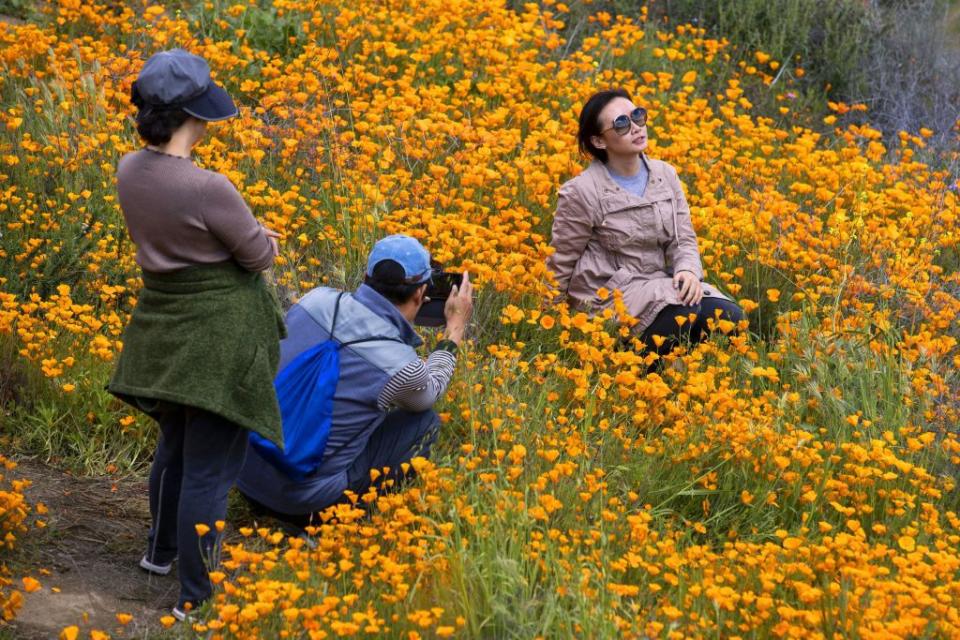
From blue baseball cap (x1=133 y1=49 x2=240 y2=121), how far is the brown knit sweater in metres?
0.15

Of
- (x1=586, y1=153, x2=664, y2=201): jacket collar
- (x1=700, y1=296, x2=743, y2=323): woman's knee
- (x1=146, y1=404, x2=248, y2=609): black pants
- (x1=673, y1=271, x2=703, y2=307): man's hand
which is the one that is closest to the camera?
(x1=146, y1=404, x2=248, y2=609): black pants

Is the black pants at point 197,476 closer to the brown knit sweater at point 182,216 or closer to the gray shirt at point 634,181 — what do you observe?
the brown knit sweater at point 182,216

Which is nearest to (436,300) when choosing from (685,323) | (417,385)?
(417,385)

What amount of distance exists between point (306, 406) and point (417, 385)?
366mm

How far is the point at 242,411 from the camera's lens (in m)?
3.61

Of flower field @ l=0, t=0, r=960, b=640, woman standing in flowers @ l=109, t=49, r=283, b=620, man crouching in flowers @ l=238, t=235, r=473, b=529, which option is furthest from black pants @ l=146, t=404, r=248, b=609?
man crouching in flowers @ l=238, t=235, r=473, b=529

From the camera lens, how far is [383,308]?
4.09 metres

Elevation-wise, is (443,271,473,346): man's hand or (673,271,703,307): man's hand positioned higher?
(443,271,473,346): man's hand

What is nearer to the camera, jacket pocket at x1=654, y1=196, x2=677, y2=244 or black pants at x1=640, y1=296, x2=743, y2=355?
black pants at x1=640, y1=296, x2=743, y2=355

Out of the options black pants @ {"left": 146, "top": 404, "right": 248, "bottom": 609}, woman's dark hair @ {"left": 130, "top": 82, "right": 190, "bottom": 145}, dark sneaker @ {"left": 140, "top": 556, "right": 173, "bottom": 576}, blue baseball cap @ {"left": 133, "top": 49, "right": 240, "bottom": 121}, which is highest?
blue baseball cap @ {"left": 133, "top": 49, "right": 240, "bottom": 121}

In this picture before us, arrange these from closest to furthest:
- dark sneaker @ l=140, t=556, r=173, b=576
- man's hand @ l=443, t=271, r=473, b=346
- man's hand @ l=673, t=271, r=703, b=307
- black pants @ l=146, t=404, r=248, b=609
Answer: black pants @ l=146, t=404, r=248, b=609 → dark sneaker @ l=140, t=556, r=173, b=576 → man's hand @ l=443, t=271, r=473, b=346 → man's hand @ l=673, t=271, r=703, b=307

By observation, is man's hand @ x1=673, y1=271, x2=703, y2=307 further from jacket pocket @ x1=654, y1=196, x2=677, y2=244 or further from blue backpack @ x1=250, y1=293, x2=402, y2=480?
blue backpack @ x1=250, y1=293, x2=402, y2=480

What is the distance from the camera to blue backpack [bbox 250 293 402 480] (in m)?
4.03

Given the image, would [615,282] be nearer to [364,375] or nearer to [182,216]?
[364,375]
